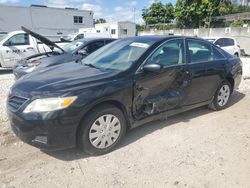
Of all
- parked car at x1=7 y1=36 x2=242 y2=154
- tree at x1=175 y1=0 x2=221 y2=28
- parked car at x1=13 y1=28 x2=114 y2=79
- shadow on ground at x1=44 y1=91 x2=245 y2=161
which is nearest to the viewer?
parked car at x1=7 y1=36 x2=242 y2=154

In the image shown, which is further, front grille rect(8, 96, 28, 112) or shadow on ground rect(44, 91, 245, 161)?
shadow on ground rect(44, 91, 245, 161)

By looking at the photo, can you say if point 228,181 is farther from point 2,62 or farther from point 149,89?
point 2,62

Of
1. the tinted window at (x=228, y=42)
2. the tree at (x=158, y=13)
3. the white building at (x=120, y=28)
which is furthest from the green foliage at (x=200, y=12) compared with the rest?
the tinted window at (x=228, y=42)

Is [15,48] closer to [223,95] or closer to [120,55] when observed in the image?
[120,55]

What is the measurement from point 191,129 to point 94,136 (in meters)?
1.84

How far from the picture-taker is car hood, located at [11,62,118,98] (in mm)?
3154

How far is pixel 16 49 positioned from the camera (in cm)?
975

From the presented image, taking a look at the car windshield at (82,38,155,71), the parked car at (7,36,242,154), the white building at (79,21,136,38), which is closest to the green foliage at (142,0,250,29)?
the white building at (79,21,136,38)

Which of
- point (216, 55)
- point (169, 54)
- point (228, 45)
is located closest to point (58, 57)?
point (169, 54)

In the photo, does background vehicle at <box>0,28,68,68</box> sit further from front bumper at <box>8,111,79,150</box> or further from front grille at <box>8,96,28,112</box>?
front bumper at <box>8,111,79,150</box>

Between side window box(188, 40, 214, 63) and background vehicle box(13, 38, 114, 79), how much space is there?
2577mm

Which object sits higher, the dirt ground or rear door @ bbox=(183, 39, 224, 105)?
rear door @ bbox=(183, 39, 224, 105)

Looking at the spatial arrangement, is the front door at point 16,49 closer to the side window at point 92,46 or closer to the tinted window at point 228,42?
the side window at point 92,46

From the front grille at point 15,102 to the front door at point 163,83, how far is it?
60.5 inches
